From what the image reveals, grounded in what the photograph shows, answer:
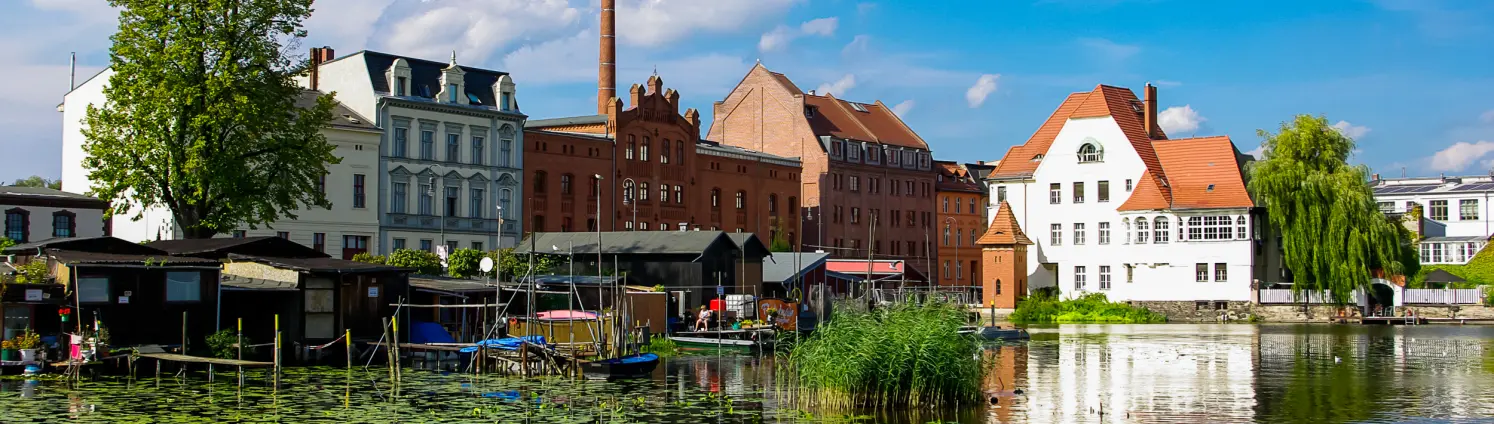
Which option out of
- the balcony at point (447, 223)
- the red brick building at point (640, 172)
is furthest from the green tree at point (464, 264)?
the red brick building at point (640, 172)

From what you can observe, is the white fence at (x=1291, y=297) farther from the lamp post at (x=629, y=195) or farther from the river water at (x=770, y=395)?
the lamp post at (x=629, y=195)

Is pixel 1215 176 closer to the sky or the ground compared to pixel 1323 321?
closer to the sky

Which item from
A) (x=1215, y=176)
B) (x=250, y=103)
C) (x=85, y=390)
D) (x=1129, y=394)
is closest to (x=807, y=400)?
(x=1129, y=394)

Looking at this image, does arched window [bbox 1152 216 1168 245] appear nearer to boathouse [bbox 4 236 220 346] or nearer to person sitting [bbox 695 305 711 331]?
person sitting [bbox 695 305 711 331]

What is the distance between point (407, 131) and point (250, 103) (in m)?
25.6

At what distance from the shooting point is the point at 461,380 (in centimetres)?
3881

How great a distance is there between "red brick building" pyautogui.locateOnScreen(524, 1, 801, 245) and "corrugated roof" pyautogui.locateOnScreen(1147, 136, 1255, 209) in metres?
24.6

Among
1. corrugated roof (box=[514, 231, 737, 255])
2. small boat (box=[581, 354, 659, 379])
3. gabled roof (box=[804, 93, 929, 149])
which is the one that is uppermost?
gabled roof (box=[804, 93, 929, 149])

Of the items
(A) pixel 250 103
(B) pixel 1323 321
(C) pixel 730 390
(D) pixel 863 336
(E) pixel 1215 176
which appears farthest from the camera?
(E) pixel 1215 176

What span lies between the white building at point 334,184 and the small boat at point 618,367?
32.7m

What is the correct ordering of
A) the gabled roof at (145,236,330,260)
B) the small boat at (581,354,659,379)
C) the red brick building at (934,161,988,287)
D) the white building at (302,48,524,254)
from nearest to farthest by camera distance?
the small boat at (581,354,659,379)
the gabled roof at (145,236,330,260)
the white building at (302,48,524,254)
the red brick building at (934,161,988,287)

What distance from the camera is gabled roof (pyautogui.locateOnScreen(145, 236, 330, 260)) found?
155ft

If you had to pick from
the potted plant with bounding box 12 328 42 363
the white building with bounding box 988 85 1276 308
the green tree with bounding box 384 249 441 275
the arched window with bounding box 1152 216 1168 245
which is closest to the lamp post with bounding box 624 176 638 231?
the white building with bounding box 988 85 1276 308

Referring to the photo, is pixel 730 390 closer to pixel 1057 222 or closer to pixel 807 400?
pixel 807 400
